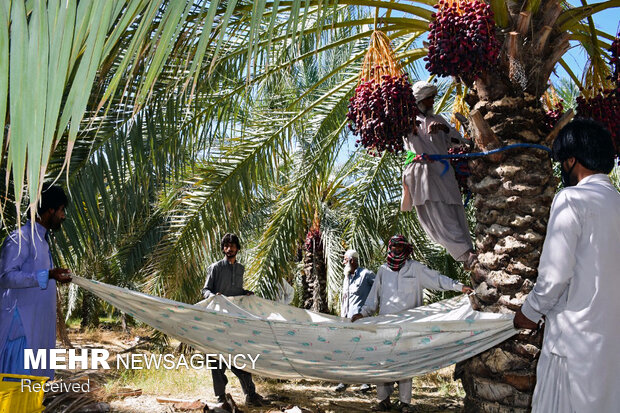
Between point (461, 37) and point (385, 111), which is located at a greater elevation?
point (461, 37)

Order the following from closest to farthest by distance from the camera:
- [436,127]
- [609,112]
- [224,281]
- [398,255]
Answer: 1. [609,112]
2. [436,127]
3. [224,281]
4. [398,255]

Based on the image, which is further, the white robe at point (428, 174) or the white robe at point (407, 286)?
the white robe at point (407, 286)

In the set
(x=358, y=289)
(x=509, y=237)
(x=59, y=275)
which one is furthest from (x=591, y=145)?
(x=358, y=289)

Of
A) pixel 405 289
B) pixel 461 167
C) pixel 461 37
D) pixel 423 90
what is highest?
pixel 461 37

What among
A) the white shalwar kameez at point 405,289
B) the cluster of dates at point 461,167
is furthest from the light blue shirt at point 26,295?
the white shalwar kameez at point 405,289

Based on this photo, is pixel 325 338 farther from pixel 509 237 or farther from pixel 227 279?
pixel 227 279

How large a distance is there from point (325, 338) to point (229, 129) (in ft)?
9.97

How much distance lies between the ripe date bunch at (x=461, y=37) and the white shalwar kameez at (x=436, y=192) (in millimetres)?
785

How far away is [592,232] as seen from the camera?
101 inches

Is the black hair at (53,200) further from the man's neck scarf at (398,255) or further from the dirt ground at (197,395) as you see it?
the man's neck scarf at (398,255)

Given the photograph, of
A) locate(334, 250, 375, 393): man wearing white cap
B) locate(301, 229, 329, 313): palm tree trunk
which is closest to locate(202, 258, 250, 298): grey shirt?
locate(334, 250, 375, 393): man wearing white cap

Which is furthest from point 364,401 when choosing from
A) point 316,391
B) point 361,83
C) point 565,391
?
point 565,391

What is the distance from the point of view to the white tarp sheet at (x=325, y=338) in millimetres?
3676

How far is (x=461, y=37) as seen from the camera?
374 centimetres
